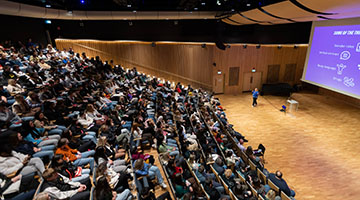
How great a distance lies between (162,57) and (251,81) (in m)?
6.36

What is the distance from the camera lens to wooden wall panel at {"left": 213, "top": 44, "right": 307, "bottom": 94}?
1208cm

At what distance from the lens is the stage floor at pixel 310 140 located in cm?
522

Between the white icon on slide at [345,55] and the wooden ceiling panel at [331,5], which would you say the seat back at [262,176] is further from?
the white icon on slide at [345,55]

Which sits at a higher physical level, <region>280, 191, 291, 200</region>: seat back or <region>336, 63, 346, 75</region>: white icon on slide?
<region>336, 63, 346, 75</region>: white icon on slide

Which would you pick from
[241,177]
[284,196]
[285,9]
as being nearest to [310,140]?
[284,196]

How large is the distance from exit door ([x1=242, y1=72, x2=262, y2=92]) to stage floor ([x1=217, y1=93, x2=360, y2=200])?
1690mm

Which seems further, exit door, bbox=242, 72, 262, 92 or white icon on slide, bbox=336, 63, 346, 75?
exit door, bbox=242, 72, 262, 92

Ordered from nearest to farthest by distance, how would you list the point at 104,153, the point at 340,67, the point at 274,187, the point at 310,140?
the point at 104,153, the point at 274,187, the point at 340,67, the point at 310,140

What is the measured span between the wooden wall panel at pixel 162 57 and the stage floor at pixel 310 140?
9.02 ft

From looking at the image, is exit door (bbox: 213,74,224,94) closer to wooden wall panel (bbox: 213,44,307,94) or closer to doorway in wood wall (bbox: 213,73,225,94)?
doorway in wood wall (bbox: 213,73,225,94)

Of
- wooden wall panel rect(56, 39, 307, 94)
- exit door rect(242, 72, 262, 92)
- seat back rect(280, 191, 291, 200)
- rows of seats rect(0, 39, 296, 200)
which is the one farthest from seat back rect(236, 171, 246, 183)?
exit door rect(242, 72, 262, 92)

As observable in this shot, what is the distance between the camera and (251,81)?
1288cm

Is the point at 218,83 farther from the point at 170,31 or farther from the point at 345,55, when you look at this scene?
the point at 345,55

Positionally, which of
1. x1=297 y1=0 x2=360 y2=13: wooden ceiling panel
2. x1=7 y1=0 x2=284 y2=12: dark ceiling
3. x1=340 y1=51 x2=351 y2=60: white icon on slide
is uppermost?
x1=7 y1=0 x2=284 y2=12: dark ceiling
